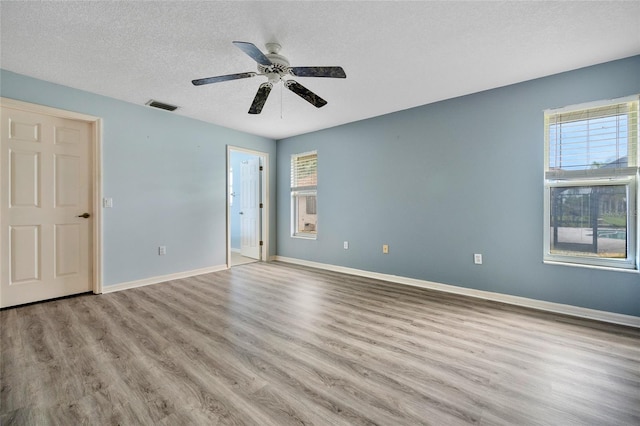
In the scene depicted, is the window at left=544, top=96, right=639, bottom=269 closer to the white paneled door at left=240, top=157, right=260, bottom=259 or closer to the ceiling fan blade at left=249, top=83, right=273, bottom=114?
the ceiling fan blade at left=249, top=83, right=273, bottom=114

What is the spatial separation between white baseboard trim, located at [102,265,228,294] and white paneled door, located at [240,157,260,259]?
3.51 feet

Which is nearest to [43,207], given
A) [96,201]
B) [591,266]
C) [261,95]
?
[96,201]

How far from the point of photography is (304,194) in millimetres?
5301

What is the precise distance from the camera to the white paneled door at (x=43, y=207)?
294 cm

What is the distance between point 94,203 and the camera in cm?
347

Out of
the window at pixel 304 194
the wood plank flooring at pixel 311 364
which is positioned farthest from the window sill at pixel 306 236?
the wood plank flooring at pixel 311 364

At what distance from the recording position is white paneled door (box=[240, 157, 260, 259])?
5.64 meters

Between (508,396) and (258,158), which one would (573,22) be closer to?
(508,396)

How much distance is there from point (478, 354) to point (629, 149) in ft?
7.97

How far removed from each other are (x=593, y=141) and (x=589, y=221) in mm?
789

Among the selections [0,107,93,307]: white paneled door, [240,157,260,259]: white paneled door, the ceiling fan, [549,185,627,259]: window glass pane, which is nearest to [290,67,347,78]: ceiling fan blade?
the ceiling fan

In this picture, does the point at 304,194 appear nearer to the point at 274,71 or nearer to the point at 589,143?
the point at 274,71

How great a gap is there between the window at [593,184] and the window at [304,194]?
130 inches

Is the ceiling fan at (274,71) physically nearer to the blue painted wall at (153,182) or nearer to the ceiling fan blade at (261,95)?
the ceiling fan blade at (261,95)
